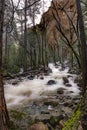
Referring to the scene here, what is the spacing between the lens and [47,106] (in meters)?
8.09

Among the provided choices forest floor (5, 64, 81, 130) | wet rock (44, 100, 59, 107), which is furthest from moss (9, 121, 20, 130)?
wet rock (44, 100, 59, 107)

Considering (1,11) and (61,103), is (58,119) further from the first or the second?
(1,11)

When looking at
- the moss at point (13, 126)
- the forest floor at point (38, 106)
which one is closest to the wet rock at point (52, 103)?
the forest floor at point (38, 106)

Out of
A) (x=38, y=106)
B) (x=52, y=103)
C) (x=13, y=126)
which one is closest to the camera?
(x=13, y=126)

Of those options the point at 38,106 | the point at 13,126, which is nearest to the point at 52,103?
the point at 38,106

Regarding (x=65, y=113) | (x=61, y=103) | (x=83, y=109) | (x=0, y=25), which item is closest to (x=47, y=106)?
(x=61, y=103)

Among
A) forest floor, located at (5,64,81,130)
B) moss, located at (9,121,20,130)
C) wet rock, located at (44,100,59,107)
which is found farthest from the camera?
wet rock, located at (44,100,59,107)

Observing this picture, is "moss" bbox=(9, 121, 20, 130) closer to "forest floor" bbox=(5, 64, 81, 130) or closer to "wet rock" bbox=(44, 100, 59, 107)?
"forest floor" bbox=(5, 64, 81, 130)

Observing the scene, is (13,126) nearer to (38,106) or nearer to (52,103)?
(38,106)

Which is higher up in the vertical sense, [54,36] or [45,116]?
[54,36]

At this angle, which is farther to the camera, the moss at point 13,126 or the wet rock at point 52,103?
the wet rock at point 52,103

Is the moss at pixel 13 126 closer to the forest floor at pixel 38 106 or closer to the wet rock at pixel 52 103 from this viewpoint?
the forest floor at pixel 38 106

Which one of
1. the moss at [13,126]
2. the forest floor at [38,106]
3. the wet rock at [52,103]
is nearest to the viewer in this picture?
the moss at [13,126]

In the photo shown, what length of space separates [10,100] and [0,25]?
525 centimetres
